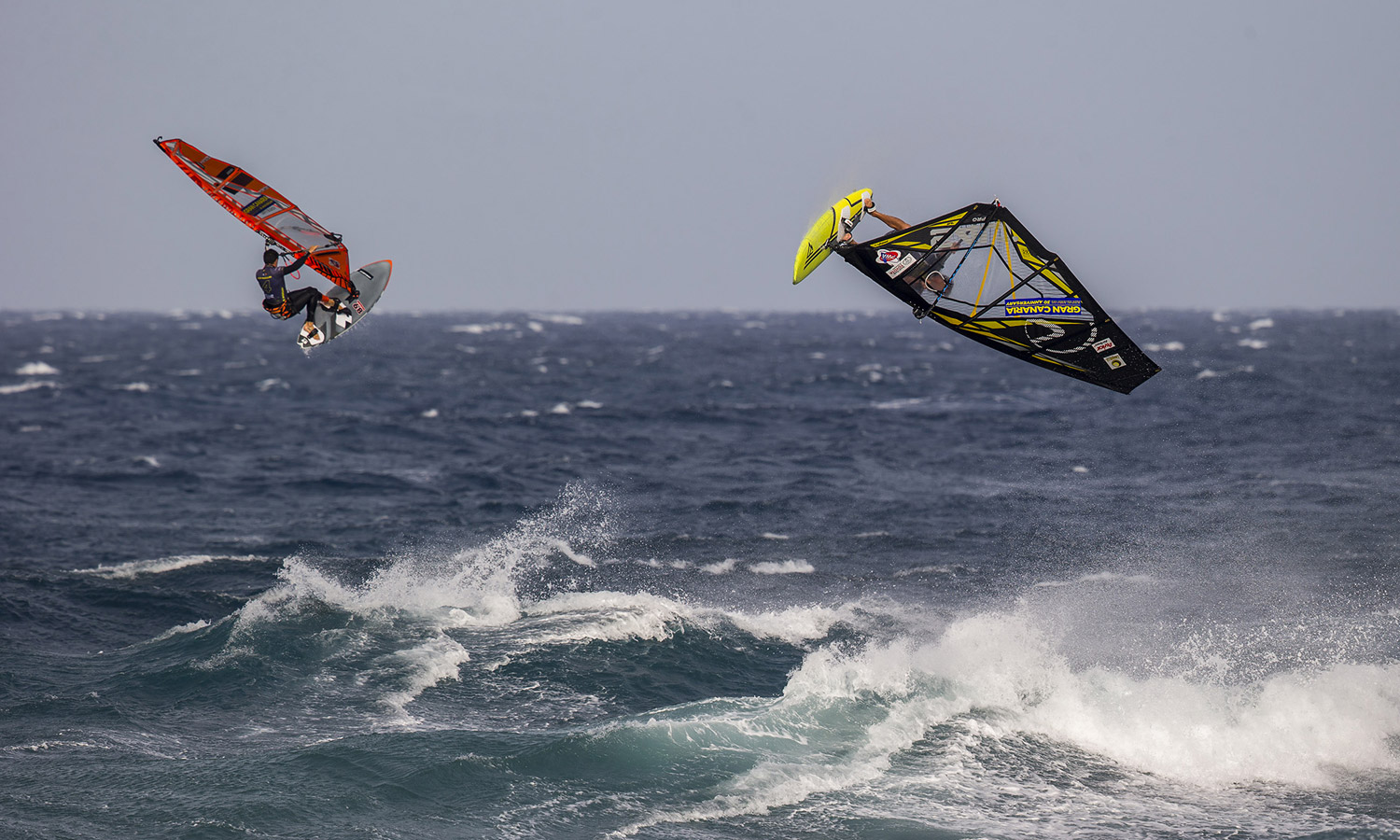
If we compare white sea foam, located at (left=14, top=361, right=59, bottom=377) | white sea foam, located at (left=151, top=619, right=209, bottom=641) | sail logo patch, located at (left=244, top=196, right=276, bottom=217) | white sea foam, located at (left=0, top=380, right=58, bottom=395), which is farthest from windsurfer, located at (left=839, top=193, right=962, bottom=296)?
white sea foam, located at (left=14, top=361, right=59, bottom=377)

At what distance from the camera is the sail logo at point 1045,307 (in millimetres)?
17016

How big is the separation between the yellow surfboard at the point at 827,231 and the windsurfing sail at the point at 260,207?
7152mm

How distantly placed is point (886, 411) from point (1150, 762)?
4293 cm

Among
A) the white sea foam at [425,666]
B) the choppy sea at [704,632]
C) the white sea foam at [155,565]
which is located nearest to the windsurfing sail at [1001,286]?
the choppy sea at [704,632]

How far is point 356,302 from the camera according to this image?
18.8 meters

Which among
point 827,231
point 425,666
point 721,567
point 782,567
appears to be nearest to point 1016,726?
point 827,231

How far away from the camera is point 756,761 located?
18062mm

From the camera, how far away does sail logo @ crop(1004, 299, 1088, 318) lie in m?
17.0

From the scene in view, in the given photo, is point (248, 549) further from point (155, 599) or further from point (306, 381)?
point (306, 381)

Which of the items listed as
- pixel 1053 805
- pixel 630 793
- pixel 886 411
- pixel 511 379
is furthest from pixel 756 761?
pixel 511 379

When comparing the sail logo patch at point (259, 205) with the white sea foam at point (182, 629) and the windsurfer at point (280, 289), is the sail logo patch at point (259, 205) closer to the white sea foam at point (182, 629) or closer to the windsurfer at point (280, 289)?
the windsurfer at point (280, 289)

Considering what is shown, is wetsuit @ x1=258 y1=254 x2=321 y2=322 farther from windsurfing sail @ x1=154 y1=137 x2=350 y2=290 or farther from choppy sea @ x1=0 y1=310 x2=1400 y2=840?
choppy sea @ x1=0 y1=310 x2=1400 y2=840

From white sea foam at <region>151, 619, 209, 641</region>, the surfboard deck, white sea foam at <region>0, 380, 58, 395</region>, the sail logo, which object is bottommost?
white sea foam at <region>151, 619, 209, 641</region>

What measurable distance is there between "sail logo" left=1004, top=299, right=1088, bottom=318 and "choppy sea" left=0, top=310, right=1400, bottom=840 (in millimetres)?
6844
